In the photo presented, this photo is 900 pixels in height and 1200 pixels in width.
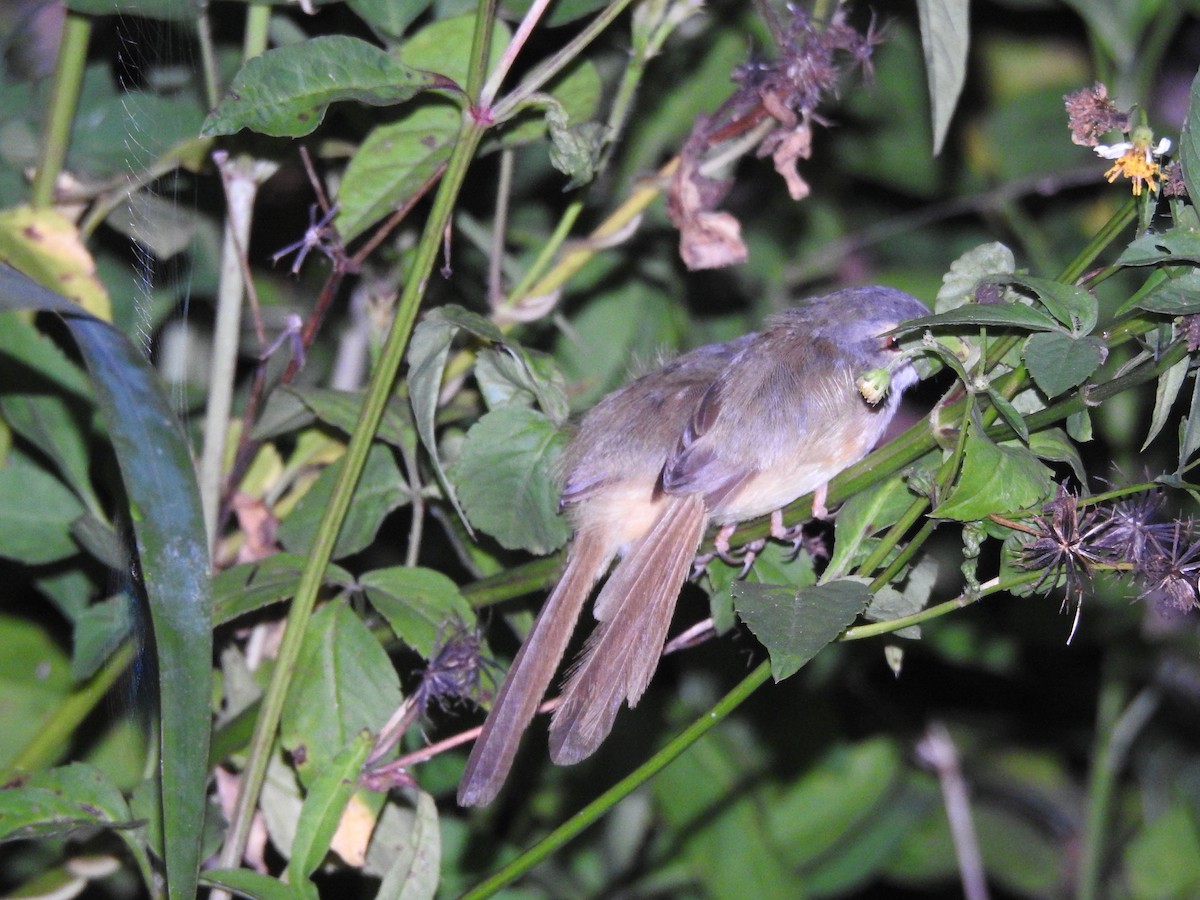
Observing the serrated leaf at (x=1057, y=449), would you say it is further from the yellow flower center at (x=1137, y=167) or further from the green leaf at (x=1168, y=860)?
the green leaf at (x=1168, y=860)

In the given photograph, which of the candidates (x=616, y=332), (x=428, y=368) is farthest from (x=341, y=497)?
(x=616, y=332)

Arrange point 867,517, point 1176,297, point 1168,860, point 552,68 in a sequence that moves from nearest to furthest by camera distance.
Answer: point 1176,297 < point 867,517 < point 552,68 < point 1168,860

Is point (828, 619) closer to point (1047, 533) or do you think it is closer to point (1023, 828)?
point (1047, 533)

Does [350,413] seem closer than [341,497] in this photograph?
No

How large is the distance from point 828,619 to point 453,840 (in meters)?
1.58

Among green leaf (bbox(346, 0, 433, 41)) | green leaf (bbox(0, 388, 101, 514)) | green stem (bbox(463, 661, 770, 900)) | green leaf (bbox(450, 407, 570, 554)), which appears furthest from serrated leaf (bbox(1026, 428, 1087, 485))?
green leaf (bbox(0, 388, 101, 514))

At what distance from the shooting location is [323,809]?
1714 millimetres

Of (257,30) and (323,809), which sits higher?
(257,30)

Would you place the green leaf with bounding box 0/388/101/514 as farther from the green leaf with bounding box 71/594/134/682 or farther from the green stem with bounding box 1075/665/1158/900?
the green stem with bounding box 1075/665/1158/900

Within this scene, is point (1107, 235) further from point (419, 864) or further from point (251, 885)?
point (251, 885)

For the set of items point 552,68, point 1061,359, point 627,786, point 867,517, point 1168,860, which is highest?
point 552,68

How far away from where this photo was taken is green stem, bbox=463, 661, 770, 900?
1.57 meters

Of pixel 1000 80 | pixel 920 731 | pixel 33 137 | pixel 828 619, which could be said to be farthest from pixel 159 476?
pixel 1000 80

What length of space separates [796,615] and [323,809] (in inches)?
29.4
